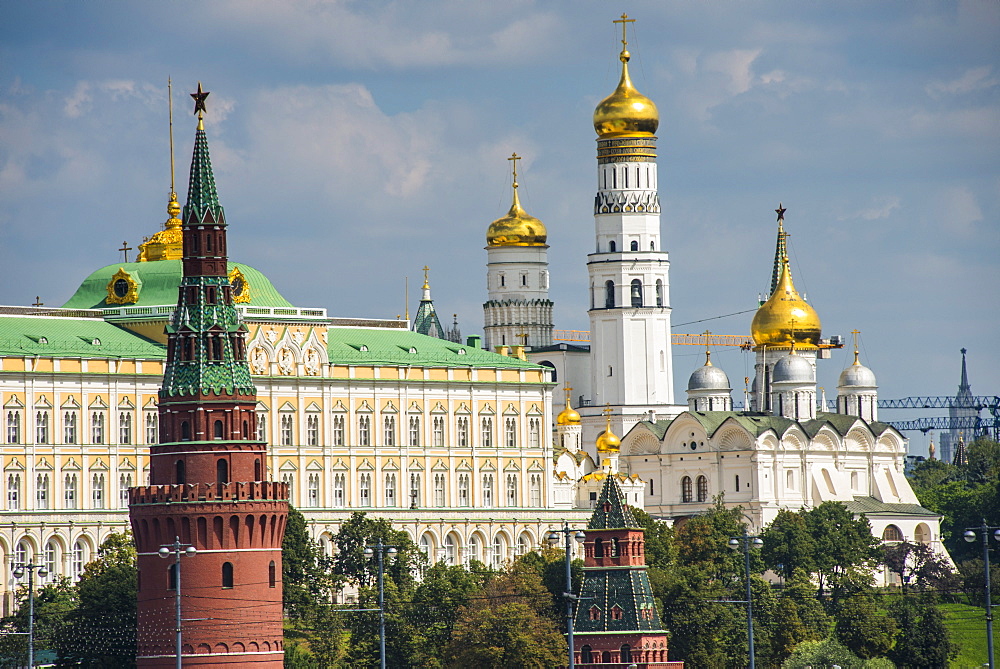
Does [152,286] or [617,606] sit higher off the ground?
[152,286]

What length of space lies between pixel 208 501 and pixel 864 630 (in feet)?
138

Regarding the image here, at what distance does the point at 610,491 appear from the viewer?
145750 millimetres

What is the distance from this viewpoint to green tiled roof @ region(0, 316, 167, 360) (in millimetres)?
175500

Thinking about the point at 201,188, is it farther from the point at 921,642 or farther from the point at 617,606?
the point at 921,642

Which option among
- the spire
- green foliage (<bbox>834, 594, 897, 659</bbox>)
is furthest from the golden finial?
green foliage (<bbox>834, 594, 897, 659</bbox>)

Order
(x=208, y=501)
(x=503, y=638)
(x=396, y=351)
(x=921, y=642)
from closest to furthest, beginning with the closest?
(x=208, y=501)
(x=503, y=638)
(x=921, y=642)
(x=396, y=351)

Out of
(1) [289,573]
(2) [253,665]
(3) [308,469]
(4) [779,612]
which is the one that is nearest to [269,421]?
(3) [308,469]

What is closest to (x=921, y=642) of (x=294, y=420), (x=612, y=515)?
(x=612, y=515)

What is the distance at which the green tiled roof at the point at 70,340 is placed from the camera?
176 meters

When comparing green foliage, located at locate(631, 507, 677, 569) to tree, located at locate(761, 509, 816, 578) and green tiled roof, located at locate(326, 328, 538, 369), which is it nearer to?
tree, located at locate(761, 509, 816, 578)

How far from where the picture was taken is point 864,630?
159625 millimetres

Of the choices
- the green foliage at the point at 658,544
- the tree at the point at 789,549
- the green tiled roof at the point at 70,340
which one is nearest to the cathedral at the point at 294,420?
the green tiled roof at the point at 70,340

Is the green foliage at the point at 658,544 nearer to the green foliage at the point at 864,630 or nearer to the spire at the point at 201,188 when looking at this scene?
the green foliage at the point at 864,630

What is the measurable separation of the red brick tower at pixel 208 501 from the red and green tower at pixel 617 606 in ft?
47.6
